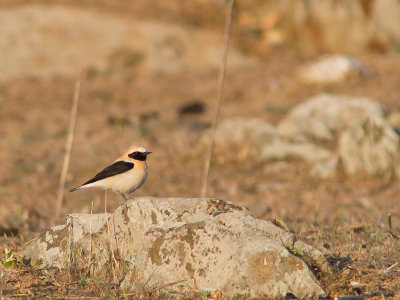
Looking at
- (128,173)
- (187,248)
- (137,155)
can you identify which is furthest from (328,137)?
(187,248)

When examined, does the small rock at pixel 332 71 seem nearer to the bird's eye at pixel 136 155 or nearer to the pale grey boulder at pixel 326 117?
the pale grey boulder at pixel 326 117

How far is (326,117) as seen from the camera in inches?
522

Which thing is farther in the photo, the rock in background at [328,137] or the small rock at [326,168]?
the small rock at [326,168]

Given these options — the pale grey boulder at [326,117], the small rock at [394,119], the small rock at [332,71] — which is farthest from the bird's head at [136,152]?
the small rock at [332,71]

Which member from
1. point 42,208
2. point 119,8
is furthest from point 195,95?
point 42,208

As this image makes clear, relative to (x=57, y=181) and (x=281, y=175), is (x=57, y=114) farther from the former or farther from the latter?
(x=281, y=175)

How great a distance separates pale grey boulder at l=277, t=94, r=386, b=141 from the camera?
1288 cm

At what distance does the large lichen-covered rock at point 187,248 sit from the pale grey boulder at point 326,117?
785 cm

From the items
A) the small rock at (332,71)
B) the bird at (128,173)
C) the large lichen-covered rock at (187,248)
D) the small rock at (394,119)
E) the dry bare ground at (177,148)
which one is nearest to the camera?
the large lichen-covered rock at (187,248)

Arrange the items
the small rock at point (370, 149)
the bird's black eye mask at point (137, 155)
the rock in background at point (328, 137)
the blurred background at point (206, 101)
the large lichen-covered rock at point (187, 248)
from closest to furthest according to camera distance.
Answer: the large lichen-covered rock at point (187, 248)
the bird's black eye mask at point (137, 155)
the blurred background at point (206, 101)
the small rock at point (370, 149)
the rock in background at point (328, 137)

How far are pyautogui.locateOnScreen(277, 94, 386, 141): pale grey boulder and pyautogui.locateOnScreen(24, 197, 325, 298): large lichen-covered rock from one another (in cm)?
785

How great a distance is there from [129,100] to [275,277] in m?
13.6

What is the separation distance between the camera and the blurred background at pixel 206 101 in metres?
11.3

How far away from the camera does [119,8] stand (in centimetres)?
2120
